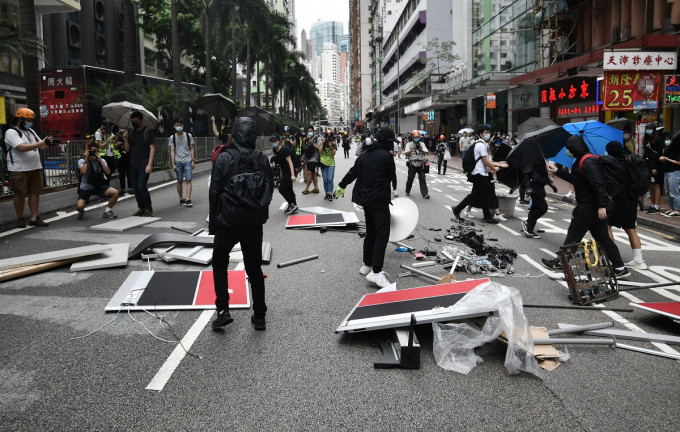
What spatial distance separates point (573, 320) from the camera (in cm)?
534

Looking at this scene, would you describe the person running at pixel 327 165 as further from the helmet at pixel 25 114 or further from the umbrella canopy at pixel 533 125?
the helmet at pixel 25 114

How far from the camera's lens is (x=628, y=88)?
1666 centimetres

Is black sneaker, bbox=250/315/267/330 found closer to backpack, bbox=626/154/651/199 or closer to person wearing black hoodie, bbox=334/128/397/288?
person wearing black hoodie, bbox=334/128/397/288

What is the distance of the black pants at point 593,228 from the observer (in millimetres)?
6871

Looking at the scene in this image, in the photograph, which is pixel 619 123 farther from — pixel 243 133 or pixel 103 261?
pixel 103 261

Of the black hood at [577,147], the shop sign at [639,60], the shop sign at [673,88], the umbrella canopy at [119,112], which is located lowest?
the black hood at [577,147]

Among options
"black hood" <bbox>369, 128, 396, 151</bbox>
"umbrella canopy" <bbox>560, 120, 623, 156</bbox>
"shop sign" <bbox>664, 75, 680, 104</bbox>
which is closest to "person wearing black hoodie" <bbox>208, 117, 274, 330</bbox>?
"black hood" <bbox>369, 128, 396, 151</bbox>

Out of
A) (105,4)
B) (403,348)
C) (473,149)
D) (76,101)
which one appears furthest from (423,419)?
(105,4)

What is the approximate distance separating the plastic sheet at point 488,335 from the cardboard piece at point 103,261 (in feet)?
14.7

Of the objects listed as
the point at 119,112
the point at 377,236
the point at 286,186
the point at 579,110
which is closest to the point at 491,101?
the point at 579,110

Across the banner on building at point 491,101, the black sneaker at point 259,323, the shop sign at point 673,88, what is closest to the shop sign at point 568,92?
the banner on building at point 491,101

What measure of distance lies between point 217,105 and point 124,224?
13.4 meters

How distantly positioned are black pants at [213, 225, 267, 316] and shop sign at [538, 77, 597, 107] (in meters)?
23.1

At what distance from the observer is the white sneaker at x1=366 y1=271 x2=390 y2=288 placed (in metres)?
6.39
